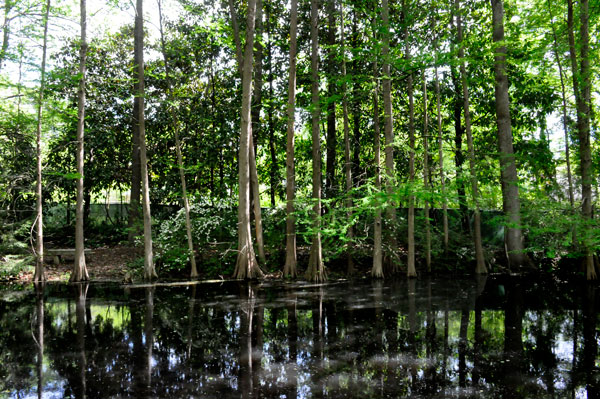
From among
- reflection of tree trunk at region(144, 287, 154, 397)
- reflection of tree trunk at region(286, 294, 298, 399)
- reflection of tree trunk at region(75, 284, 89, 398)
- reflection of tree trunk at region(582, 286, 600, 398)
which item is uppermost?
reflection of tree trunk at region(75, 284, 89, 398)

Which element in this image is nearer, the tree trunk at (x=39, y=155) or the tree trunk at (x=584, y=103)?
the tree trunk at (x=584, y=103)

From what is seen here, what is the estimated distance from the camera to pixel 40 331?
277 inches

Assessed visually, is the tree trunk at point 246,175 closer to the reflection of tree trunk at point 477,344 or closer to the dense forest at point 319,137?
the dense forest at point 319,137

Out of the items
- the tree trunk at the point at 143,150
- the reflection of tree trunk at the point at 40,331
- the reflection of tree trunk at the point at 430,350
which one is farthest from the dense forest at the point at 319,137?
the reflection of tree trunk at the point at 430,350

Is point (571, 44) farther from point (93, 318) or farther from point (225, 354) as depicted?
point (93, 318)


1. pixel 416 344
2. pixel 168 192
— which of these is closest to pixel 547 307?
pixel 416 344

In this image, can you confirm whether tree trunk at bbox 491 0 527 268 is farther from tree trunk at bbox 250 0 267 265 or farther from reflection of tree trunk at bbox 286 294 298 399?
reflection of tree trunk at bbox 286 294 298 399

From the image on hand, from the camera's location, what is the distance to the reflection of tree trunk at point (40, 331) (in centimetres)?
469

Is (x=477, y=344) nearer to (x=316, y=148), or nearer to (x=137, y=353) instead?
(x=137, y=353)

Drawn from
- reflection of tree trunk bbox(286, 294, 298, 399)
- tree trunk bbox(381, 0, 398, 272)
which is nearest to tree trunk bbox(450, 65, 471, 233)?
tree trunk bbox(381, 0, 398, 272)

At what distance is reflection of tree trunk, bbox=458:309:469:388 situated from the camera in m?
Result: 4.72

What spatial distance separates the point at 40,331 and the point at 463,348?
22.8 feet

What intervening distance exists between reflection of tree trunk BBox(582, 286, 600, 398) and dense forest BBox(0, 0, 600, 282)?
2112 mm

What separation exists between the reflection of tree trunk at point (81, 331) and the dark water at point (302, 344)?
2 centimetres
